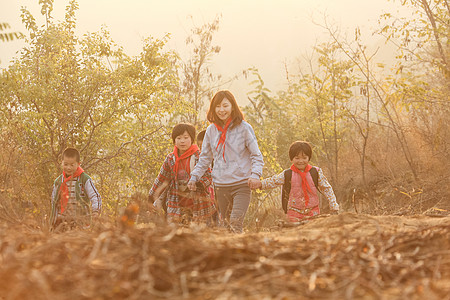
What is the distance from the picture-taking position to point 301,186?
6.02 m

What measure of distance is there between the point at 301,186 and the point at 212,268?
418 centimetres

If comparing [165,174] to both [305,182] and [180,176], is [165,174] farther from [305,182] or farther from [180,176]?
[305,182]

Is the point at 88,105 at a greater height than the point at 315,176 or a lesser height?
greater

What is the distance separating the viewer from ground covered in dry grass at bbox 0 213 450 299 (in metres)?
1.66

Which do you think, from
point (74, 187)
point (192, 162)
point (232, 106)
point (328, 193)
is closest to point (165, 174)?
point (192, 162)

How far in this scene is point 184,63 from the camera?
14461 millimetres

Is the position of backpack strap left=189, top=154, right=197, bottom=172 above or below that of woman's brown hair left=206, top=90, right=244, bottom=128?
below

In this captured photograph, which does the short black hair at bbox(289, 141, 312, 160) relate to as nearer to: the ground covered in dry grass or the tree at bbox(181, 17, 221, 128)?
the ground covered in dry grass

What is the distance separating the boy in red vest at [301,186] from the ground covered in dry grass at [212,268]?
11.5 feet

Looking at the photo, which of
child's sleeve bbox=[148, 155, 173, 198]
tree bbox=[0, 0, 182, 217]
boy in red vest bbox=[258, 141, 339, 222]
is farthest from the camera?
tree bbox=[0, 0, 182, 217]

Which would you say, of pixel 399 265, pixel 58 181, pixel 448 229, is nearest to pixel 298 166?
pixel 58 181

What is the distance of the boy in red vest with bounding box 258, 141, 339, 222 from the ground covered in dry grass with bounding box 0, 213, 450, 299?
3.50 meters

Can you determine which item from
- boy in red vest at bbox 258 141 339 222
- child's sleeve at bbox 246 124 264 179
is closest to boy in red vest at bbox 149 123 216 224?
child's sleeve at bbox 246 124 264 179

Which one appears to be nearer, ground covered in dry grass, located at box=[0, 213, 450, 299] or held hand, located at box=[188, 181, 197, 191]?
ground covered in dry grass, located at box=[0, 213, 450, 299]
